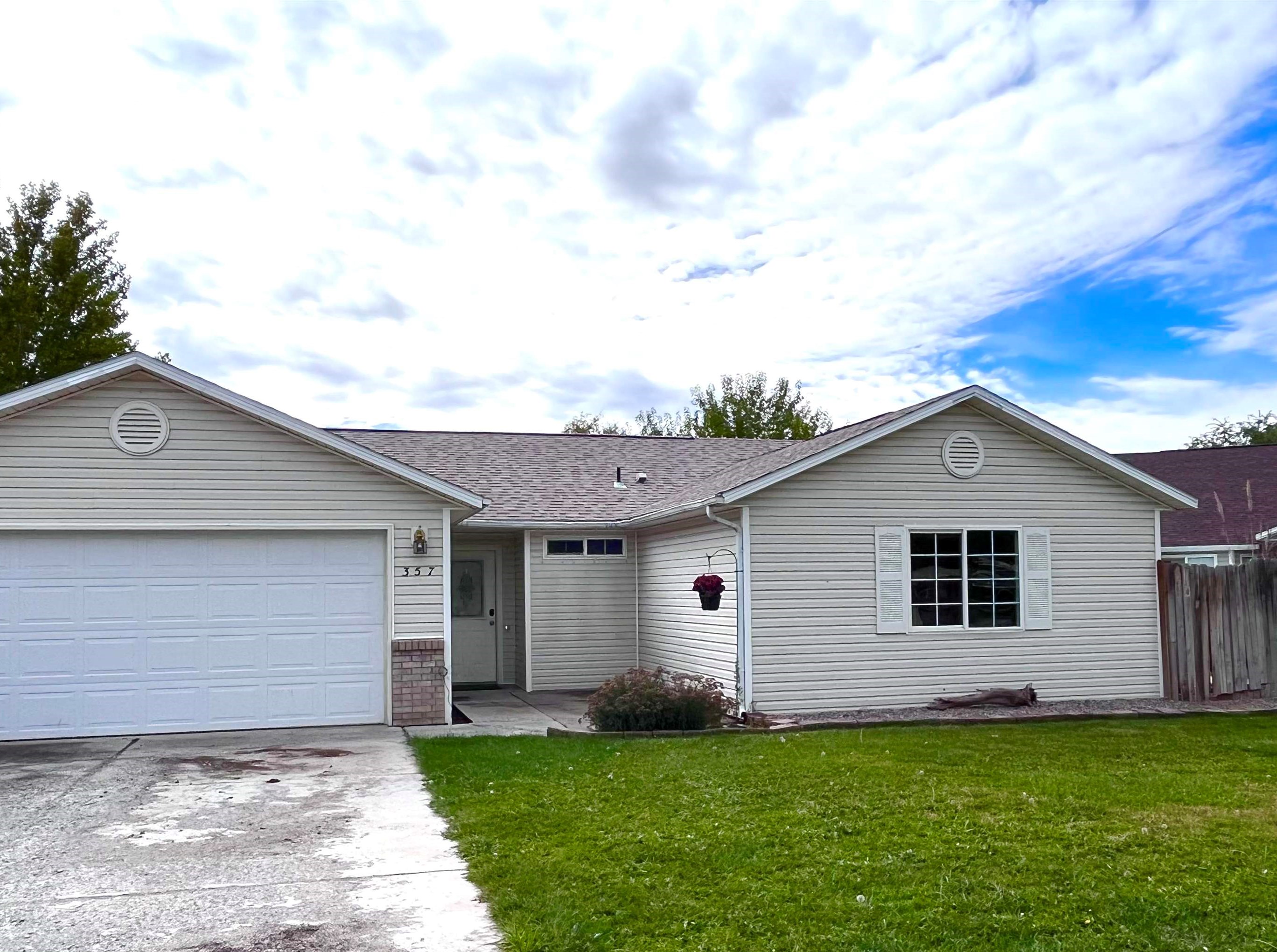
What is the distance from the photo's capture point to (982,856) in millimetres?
6254

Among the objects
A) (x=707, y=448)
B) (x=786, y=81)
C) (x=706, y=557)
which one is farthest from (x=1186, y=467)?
(x=786, y=81)

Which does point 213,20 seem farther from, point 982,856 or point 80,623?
point 982,856

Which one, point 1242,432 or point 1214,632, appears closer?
point 1214,632

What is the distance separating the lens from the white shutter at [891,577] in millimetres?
13289

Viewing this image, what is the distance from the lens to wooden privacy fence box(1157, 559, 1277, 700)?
558 inches

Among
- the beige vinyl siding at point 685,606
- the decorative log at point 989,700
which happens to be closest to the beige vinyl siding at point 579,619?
the beige vinyl siding at point 685,606

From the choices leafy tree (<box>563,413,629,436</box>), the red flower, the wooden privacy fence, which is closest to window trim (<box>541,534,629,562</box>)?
the red flower

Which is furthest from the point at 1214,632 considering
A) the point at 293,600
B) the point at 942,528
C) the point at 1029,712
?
the point at 293,600

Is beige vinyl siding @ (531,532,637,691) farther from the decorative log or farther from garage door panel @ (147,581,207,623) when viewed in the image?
garage door panel @ (147,581,207,623)

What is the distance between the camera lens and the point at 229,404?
11.7 metres

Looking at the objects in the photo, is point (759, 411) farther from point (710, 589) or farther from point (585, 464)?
point (710, 589)

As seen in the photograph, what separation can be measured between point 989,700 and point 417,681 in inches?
265

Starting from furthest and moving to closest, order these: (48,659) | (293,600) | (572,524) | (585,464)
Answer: (585,464)
(572,524)
(293,600)
(48,659)

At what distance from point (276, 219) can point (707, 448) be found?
10.1 metres
